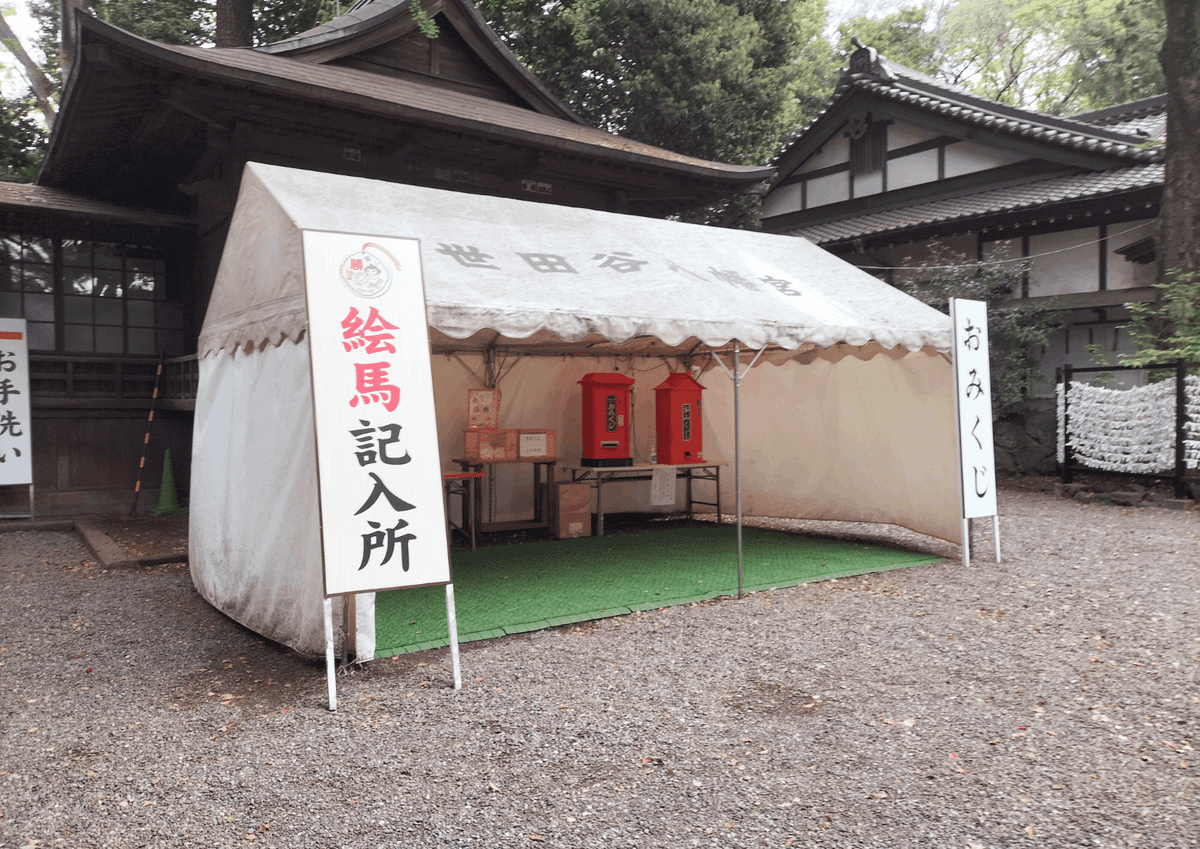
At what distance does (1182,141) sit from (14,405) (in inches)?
555

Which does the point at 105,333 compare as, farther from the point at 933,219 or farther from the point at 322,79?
the point at 933,219

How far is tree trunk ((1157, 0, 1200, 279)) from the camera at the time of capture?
9.99 metres

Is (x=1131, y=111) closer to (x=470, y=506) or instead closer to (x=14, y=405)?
(x=470, y=506)

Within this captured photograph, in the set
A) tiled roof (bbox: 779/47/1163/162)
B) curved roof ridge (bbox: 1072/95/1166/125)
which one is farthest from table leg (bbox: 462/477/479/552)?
curved roof ridge (bbox: 1072/95/1166/125)

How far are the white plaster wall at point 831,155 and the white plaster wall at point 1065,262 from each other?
4.49m

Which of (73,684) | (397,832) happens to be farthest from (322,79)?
(397,832)

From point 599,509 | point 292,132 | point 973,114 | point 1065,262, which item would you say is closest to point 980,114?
point 973,114

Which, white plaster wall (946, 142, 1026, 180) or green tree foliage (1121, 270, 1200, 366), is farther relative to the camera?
white plaster wall (946, 142, 1026, 180)

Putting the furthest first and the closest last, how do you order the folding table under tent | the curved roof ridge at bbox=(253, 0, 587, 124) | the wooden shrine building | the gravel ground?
the wooden shrine building → the curved roof ridge at bbox=(253, 0, 587, 124) → the folding table under tent → the gravel ground

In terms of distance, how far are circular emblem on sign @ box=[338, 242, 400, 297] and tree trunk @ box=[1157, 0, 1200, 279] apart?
1053 cm

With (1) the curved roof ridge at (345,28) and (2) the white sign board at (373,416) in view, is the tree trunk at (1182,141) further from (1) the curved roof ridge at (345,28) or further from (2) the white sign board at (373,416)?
(2) the white sign board at (373,416)

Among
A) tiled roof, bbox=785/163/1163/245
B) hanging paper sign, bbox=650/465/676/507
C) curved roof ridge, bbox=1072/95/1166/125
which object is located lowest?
hanging paper sign, bbox=650/465/676/507

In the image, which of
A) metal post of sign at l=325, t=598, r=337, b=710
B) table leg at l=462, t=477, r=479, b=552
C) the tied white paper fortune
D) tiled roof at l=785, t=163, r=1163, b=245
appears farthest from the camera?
tiled roof at l=785, t=163, r=1163, b=245

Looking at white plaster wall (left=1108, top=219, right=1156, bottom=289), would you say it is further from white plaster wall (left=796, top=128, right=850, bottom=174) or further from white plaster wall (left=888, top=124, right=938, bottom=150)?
white plaster wall (left=796, top=128, right=850, bottom=174)
